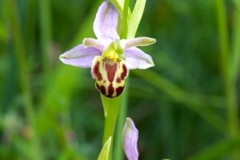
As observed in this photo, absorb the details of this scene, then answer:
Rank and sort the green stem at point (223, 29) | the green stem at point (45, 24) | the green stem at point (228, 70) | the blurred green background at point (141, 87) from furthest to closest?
the green stem at point (45, 24)
the blurred green background at point (141, 87)
the green stem at point (228, 70)
the green stem at point (223, 29)

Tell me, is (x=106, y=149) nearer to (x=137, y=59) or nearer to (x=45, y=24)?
(x=137, y=59)

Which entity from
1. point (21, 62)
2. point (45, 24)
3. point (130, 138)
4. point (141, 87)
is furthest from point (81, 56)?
point (45, 24)

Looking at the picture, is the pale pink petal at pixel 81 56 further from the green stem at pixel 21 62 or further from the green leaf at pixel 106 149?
the green stem at pixel 21 62

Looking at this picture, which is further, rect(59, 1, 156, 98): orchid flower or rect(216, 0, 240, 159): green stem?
rect(216, 0, 240, 159): green stem

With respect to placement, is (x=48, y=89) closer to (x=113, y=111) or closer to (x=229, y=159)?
(x=229, y=159)

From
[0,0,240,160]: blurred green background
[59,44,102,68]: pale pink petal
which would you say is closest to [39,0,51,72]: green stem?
[0,0,240,160]: blurred green background

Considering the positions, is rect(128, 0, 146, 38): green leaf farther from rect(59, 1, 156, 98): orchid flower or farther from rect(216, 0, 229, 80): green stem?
rect(216, 0, 229, 80): green stem

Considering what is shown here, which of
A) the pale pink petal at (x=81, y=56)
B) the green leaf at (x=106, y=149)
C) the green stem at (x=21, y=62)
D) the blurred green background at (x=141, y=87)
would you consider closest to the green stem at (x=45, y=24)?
the blurred green background at (x=141, y=87)
